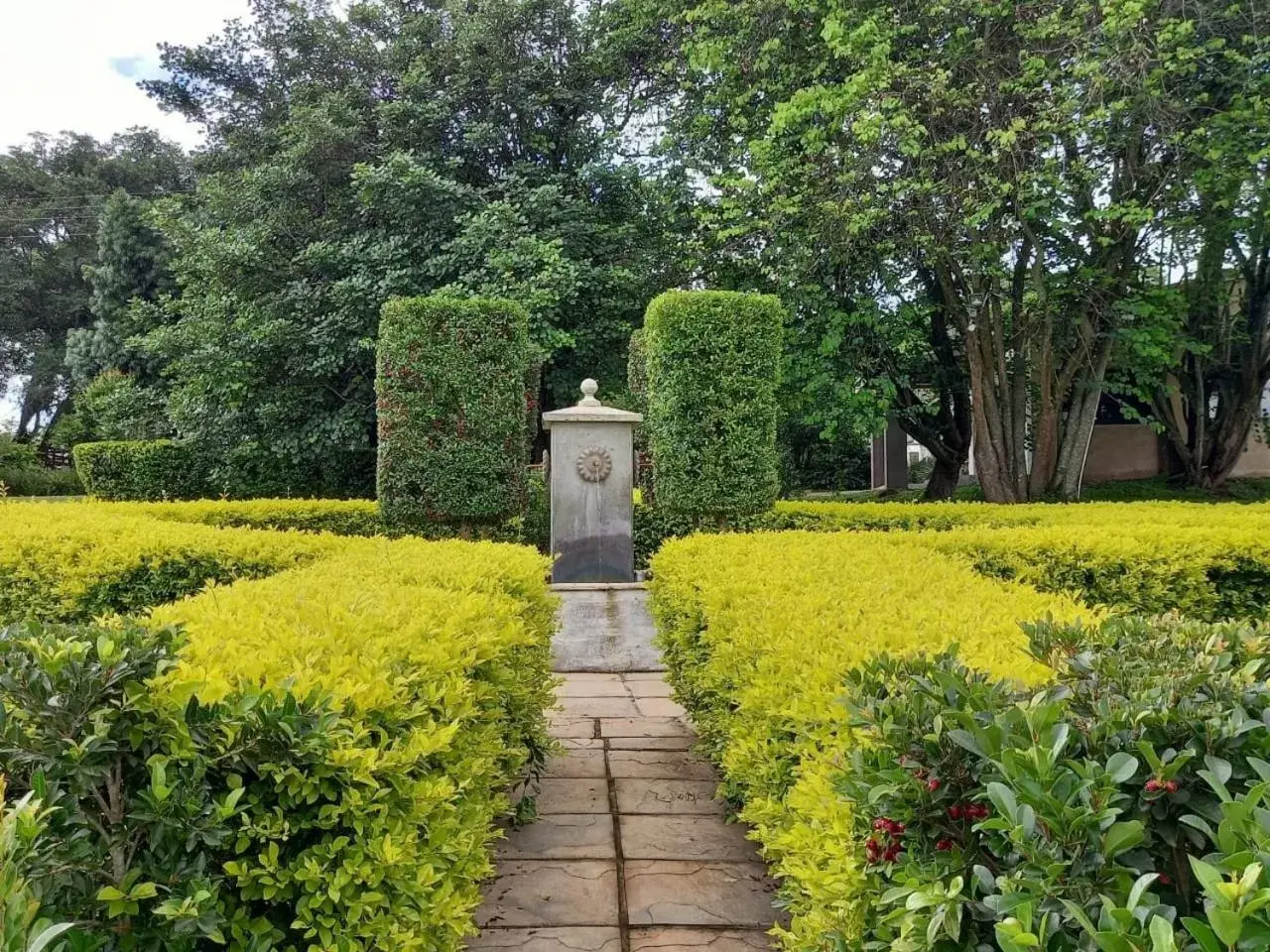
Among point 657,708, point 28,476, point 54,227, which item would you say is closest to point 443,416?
point 657,708

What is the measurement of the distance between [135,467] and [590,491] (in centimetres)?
1095

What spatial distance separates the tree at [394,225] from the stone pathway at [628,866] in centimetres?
828

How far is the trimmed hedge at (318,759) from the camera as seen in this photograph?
147cm

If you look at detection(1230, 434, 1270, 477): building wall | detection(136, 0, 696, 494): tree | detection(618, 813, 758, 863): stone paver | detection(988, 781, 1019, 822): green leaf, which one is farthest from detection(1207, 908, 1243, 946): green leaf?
detection(1230, 434, 1270, 477): building wall

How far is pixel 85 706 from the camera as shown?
1446mm

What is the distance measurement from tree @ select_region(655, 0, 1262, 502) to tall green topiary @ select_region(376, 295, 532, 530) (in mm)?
4424

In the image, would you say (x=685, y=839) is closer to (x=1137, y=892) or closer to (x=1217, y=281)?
(x=1137, y=892)

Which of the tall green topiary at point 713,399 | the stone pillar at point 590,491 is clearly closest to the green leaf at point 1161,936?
the stone pillar at point 590,491

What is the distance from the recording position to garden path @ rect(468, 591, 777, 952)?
251 cm

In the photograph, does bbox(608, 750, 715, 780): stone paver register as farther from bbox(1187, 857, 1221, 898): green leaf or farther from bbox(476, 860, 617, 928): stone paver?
bbox(1187, 857, 1221, 898): green leaf


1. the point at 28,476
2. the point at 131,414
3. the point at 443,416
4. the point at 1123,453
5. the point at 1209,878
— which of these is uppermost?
the point at 131,414

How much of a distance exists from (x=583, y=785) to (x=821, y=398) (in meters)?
8.46

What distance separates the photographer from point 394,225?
41.9 ft

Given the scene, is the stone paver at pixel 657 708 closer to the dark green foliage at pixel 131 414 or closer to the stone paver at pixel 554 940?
the stone paver at pixel 554 940
